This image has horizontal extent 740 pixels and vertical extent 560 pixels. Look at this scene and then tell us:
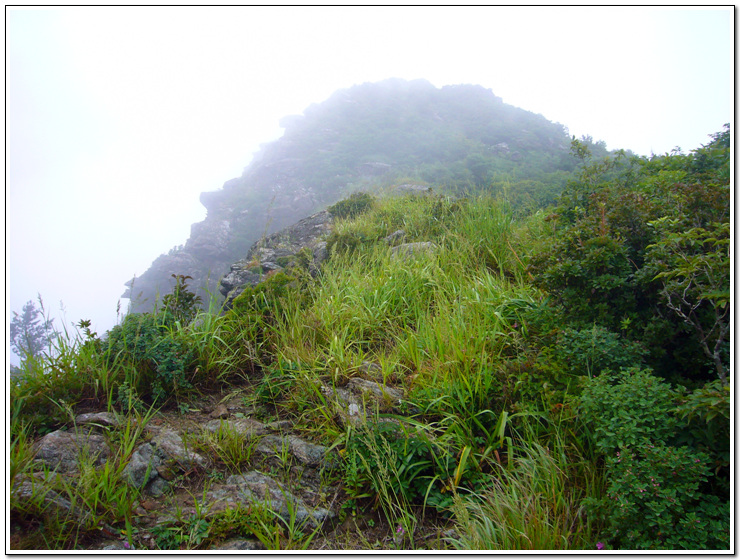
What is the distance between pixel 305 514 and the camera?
192cm

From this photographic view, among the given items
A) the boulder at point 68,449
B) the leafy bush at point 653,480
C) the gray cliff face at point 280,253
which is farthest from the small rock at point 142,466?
the leafy bush at point 653,480

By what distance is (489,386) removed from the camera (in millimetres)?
2361

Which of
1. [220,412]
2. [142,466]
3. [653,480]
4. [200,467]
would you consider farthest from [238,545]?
[653,480]

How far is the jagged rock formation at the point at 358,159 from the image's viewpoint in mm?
6391

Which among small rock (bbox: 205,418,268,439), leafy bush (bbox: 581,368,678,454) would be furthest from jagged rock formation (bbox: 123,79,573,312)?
leafy bush (bbox: 581,368,678,454)

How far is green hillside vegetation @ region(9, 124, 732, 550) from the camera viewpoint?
162 cm

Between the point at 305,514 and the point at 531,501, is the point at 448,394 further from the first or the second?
the point at 305,514

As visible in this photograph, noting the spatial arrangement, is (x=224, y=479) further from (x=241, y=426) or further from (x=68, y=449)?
(x=68, y=449)

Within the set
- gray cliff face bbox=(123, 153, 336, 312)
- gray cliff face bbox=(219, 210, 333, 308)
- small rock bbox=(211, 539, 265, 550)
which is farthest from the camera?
gray cliff face bbox=(219, 210, 333, 308)

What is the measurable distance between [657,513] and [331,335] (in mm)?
2446

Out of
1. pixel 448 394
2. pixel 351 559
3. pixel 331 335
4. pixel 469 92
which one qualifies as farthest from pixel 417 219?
pixel 469 92

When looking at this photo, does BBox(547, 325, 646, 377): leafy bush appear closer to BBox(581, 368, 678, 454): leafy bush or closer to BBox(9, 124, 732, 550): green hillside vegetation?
BBox(9, 124, 732, 550): green hillside vegetation

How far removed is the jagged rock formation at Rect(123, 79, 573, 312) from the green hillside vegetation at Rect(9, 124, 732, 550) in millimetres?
916

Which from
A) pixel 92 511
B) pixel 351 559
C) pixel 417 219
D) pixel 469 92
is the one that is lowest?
pixel 351 559
